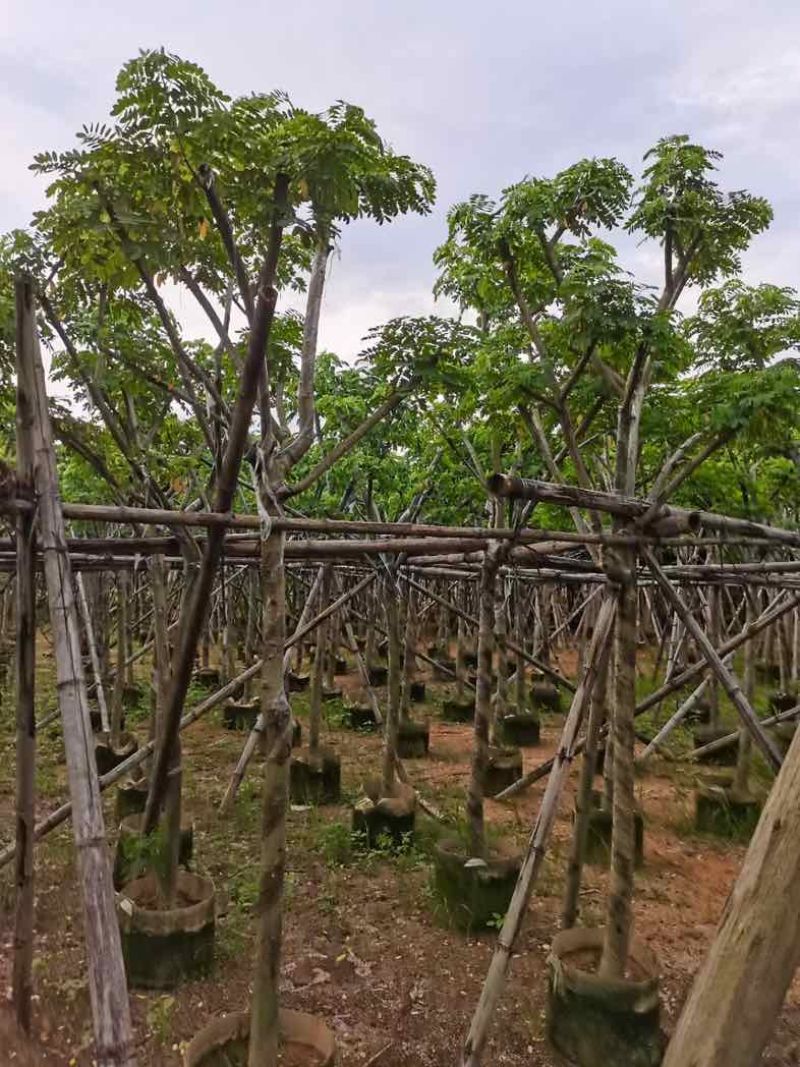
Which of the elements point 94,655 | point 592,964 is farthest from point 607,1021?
point 94,655

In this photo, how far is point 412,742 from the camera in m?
10.5

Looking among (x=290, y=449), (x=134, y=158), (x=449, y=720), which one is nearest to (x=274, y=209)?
(x=134, y=158)

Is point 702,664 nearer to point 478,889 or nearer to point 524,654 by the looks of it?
point 524,654

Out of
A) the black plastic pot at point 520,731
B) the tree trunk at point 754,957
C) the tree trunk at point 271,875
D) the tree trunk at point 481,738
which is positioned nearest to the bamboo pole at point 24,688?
the tree trunk at point 271,875

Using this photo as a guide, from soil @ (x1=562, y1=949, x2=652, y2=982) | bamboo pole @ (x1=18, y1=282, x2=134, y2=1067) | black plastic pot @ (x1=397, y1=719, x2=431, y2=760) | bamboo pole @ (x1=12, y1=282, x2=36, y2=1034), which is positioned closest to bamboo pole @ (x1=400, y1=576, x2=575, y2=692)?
black plastic pot @ (x1=397, y1=719, x2=431, y2=760)

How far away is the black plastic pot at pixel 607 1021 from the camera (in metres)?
3.85

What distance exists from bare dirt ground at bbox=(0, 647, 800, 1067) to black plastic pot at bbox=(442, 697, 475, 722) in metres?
4.25

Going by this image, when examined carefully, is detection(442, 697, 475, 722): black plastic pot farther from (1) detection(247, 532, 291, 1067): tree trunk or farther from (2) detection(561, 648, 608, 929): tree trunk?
(1) detection(247, 532, 291, 1067): tree trunk

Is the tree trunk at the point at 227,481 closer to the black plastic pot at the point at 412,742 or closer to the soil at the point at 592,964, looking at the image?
the soil at the point at 592,964

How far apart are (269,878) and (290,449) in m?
2.26

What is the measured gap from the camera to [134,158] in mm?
3451

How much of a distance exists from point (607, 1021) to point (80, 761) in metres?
3.26

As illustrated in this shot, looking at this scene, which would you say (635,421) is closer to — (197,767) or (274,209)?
(274,209)

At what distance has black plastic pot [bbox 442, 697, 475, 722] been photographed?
41.8 feet
